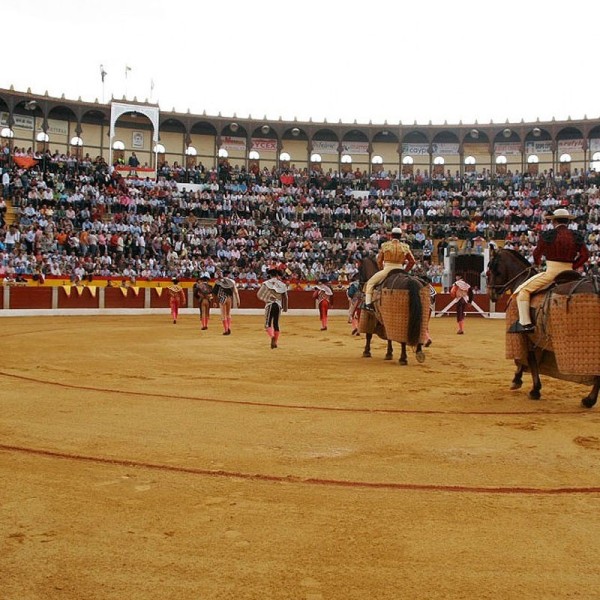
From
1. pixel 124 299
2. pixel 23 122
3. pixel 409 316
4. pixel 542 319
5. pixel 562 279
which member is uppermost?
pixel 23 122

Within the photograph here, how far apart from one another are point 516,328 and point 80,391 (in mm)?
4483

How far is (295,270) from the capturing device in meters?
31.0

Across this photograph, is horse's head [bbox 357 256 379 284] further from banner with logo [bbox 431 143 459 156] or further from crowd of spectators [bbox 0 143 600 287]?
banner with logo [bbox 431 143 459 156]

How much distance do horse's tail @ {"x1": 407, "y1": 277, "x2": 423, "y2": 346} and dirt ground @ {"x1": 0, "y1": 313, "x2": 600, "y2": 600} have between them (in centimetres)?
190

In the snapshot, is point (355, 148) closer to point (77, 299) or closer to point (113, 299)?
point (113, 299)

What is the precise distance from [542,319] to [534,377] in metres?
0.63

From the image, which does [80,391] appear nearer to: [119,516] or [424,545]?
[119,516]

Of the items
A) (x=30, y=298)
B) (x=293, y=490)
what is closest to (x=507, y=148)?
(x=30, y=298)

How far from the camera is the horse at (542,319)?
6.95 metres

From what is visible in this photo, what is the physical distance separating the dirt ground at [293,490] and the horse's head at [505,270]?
1286 millimetres

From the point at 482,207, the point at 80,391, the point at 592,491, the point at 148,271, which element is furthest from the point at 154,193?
the point at 592,491

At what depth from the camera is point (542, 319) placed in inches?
293

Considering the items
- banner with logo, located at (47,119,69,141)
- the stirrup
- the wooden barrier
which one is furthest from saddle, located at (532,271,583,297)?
banner with logo, located at (47,119,69,141)

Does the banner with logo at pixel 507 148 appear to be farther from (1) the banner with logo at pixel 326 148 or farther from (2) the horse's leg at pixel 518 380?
(2) the horse's leg at pixel 518 380
